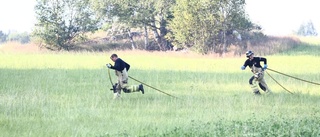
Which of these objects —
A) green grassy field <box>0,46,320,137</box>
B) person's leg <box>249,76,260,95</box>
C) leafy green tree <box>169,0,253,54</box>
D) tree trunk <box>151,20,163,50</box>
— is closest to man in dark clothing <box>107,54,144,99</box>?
green grassy field <box>0,46,320,137</box>

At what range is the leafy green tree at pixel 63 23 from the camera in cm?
4553

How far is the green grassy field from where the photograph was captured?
29.5ft

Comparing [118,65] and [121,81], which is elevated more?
[118,65]

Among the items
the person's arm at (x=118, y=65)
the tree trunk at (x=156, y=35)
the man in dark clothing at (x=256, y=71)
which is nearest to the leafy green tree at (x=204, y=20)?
the tree trunk at (x=156, y=35)

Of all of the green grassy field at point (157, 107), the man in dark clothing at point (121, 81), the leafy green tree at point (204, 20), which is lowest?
the green grassy field at point (157, 107)

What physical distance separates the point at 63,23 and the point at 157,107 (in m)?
35.9

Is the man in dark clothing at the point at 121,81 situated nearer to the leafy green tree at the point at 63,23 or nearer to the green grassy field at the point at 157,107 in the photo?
the green grassy field at the point at 157,107

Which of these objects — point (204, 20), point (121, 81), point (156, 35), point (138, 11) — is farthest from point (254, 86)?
point (156, 35)

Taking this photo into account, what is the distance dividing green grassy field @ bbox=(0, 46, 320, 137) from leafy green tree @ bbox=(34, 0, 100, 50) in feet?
83.7

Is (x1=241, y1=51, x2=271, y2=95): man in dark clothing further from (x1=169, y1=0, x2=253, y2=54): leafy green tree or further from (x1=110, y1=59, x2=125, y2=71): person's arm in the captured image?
(x1=169, y1=0, x2=253, y2=54): leafy green tree

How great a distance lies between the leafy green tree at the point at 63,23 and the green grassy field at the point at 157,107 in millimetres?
25524

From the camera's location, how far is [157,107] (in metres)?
12.2

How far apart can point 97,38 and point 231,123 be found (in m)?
44.8

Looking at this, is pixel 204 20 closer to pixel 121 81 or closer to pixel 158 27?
pixel 158 27
